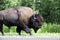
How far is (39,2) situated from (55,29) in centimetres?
602

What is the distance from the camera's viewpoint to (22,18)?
12.9m

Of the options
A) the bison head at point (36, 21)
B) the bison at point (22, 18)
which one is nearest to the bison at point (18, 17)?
the bison at point (22, 18)

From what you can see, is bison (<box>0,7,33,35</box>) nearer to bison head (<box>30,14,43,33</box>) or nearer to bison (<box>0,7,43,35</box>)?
bison (<box>0,7,43,35</box>)

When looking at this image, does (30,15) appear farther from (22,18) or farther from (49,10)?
(49,10)

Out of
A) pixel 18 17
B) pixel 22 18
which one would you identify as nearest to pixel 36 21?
pixel 22 18

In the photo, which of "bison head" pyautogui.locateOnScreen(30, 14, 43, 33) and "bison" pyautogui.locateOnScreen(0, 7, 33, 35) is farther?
"bison" pyautogui.locateOnScreen(0, 7, 33, 35)

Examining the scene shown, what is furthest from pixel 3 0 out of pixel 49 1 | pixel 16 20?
pixel 16 20

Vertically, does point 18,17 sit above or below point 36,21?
above

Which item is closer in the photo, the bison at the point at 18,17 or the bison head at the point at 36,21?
the bison head at the point at 36,21

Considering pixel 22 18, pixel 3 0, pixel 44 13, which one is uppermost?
pixel 22 18

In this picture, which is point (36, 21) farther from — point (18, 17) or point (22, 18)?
point (18, 17)

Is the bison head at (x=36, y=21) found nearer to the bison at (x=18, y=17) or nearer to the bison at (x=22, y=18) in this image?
the bison at (x=22, y=18)

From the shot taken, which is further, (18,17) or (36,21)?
(18,17)

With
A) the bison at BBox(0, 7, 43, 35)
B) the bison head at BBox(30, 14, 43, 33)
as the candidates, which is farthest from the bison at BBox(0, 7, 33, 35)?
the bison head at BBox(30, 14, 43, 33)
